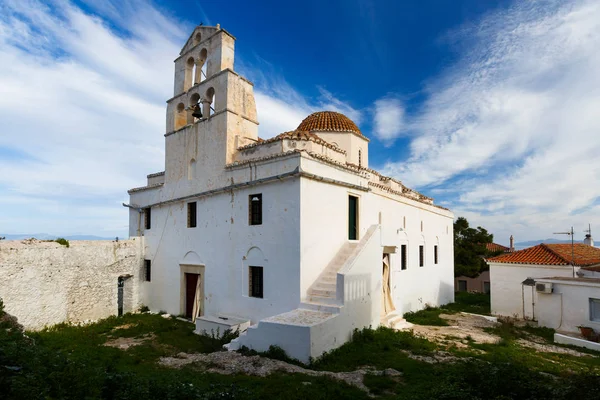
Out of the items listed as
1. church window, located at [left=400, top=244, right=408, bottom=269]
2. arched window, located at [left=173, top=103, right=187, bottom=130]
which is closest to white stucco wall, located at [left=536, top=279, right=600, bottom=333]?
church window, located at [left=400, top=244, right=408, bottom=269]

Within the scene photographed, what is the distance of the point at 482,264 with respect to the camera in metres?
28.1

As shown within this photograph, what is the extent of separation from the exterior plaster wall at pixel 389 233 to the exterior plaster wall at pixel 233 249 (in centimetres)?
57

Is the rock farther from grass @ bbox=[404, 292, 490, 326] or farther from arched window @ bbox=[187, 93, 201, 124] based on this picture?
arched window @ bbox=[187, 93, 201, 124]

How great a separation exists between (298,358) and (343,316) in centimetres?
182

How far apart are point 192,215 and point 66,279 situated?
5.21m

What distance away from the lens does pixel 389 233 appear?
600 inches

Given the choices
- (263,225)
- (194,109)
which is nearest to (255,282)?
(263,225)

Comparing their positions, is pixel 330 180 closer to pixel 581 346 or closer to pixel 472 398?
pixel 472 398

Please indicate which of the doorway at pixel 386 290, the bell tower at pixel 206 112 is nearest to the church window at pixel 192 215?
the bell tower at pixel 206 112

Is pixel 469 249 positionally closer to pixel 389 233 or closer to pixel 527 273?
pixel 527 273

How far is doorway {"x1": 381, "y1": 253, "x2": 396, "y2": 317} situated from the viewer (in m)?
13.3

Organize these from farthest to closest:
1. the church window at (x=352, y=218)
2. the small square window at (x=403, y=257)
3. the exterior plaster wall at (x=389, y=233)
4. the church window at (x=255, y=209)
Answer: the small square window at (x=403, y=257), the church window at (x=352, y=218), the church window at (x=255, y=209), the exterior plaster wall at (x=389, y=233)

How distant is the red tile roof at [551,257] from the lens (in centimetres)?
1703

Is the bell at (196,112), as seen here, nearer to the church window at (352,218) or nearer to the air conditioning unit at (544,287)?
the church window at (352,218)
